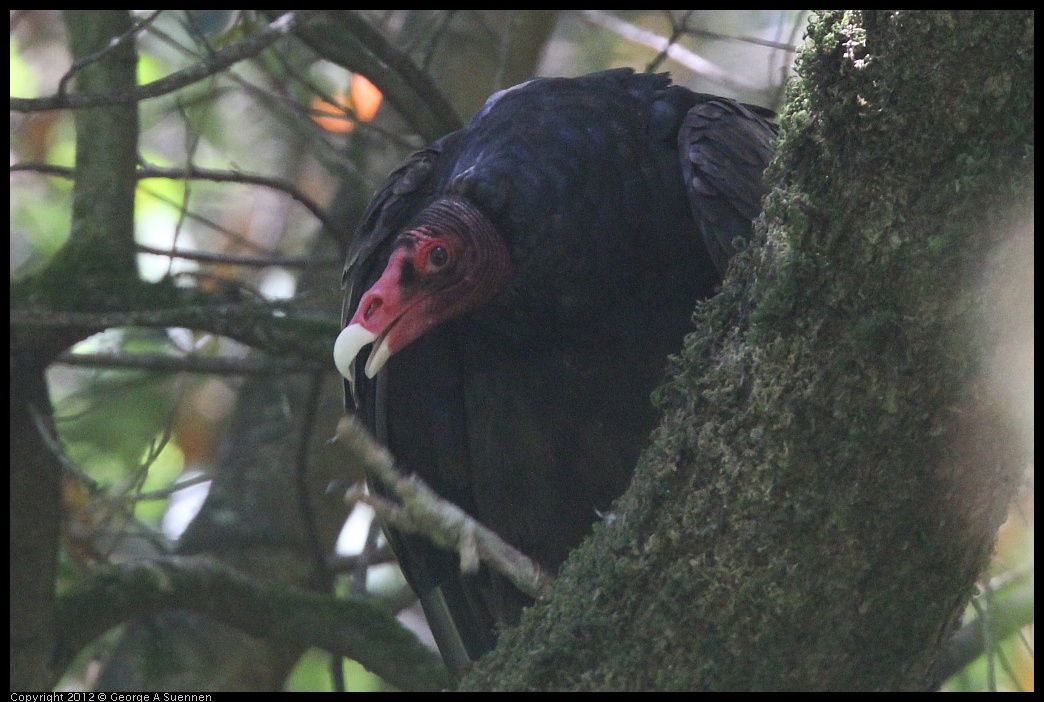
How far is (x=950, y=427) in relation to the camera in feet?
5.53

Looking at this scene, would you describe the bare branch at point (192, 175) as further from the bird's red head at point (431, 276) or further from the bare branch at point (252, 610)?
the bare branch at point (252, 610)

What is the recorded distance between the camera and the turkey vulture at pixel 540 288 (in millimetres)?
3031

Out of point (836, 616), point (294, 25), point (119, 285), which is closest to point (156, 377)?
point (119, 285)

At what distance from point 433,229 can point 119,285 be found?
3.89 ft

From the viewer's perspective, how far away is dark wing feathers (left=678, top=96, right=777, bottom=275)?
9.27 feet

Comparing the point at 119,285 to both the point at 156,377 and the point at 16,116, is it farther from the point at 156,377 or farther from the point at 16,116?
the point at 16,116

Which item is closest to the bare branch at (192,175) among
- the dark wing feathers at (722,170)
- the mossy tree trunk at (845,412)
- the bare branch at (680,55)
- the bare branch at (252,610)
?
the bare branch at (252,610)

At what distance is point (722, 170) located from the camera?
292cm

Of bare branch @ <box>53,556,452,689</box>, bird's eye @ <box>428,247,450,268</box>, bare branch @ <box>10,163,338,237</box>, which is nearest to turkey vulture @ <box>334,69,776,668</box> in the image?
bird's eye @ <box>428,247,450,268</box>

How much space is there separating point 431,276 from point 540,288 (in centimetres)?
32

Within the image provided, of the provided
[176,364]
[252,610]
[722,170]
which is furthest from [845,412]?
[176,364]

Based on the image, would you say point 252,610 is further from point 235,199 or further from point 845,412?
point 235,199

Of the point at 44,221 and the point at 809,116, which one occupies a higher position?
the point at 44,221

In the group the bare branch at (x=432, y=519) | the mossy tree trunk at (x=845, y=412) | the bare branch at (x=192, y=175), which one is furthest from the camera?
the bare branch at (x=192, y=175)
